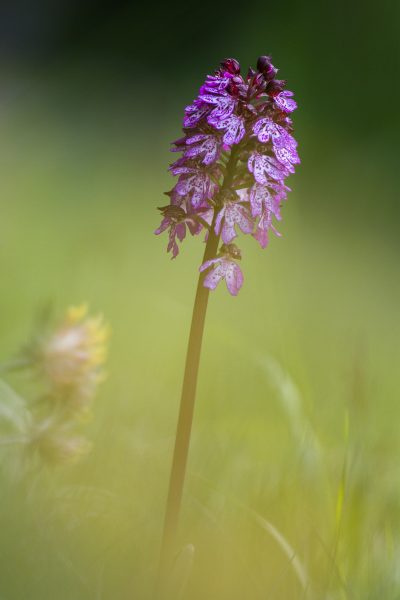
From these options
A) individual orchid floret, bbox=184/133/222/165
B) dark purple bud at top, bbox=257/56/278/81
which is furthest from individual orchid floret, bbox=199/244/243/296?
dark purple bud at top, bbox=257/56/278/81

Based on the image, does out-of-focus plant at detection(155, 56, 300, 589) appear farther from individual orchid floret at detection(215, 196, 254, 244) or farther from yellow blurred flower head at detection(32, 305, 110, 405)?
yellow blurred flower head at detection(32, 305, 110, 405)

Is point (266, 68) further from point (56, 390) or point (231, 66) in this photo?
point (56, 390)

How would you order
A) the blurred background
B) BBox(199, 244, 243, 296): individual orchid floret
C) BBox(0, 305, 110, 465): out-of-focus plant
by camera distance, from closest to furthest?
BBox(199, 244, 243, 296): individual orchid floret, the blurred background, BBox(0, 305, 110, 465): out-of-focus plant

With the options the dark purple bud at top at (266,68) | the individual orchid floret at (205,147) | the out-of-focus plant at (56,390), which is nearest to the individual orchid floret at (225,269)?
the individual orchid floret at (205,147)

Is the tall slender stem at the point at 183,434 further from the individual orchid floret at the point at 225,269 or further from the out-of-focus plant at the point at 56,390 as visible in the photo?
the out-of-focus plant at the point at 56,390

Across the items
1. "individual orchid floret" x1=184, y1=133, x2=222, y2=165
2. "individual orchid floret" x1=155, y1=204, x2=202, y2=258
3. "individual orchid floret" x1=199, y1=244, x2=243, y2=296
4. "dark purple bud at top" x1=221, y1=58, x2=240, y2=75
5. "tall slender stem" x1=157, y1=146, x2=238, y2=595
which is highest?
"dark purple bud at top" x1=221, y1=58, x2=240, y2=75

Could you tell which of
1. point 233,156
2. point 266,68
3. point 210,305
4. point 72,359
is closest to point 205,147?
point 233,156
